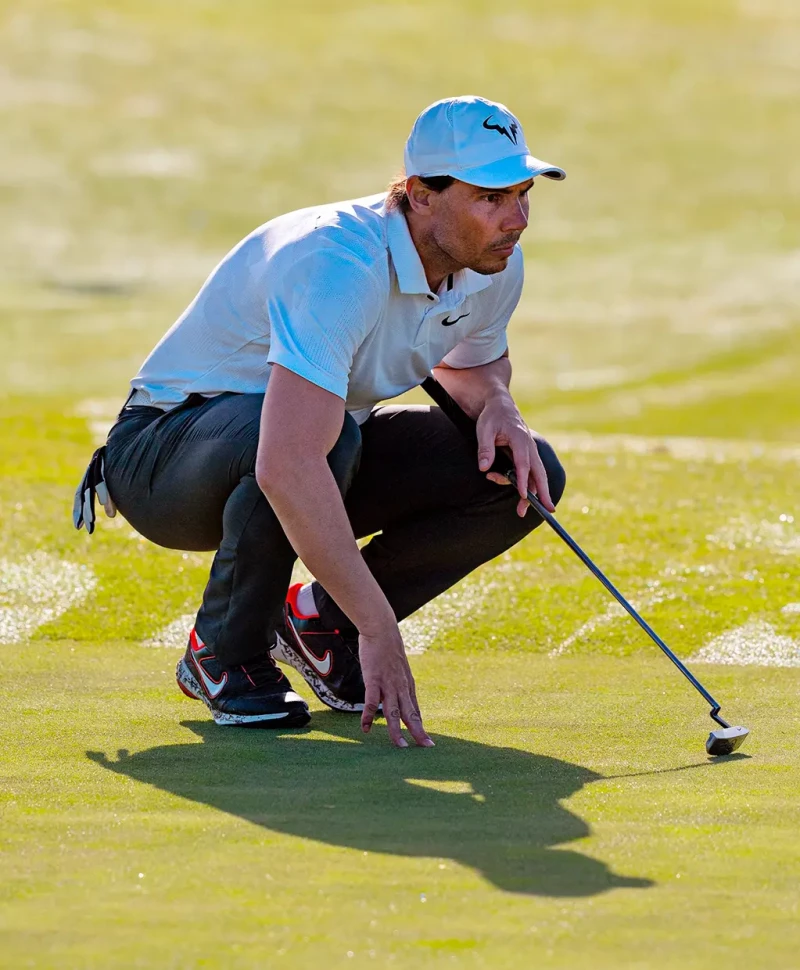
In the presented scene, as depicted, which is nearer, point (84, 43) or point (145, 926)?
point (145, 926)

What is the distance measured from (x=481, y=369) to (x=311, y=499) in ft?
3.72

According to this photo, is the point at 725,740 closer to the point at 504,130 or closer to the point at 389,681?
the point at 389,681

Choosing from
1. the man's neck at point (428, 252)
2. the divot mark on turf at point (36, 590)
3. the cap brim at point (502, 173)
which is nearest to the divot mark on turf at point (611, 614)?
the man's neck at point (428, 252)

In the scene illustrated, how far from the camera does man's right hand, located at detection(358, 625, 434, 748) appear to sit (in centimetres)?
327

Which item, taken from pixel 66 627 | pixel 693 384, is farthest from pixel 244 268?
pixel 693 384

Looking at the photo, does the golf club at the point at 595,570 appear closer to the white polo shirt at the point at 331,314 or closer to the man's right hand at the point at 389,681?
the white polo shirt at the point at 331,314

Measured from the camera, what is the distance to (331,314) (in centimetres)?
345

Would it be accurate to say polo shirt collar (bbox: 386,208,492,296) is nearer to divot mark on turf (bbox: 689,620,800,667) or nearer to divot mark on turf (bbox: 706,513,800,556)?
divot mark on turf (bbox: 689,620,800,667)

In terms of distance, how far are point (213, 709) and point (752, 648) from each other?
77.0 inches

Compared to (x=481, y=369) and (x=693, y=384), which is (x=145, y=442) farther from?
(x=693, y=384)

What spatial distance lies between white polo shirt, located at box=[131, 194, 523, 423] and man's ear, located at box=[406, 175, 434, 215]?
0.17ft

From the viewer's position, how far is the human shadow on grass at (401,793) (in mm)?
2537

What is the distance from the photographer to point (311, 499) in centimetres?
337

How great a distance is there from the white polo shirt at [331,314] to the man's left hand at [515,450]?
0.22 m
